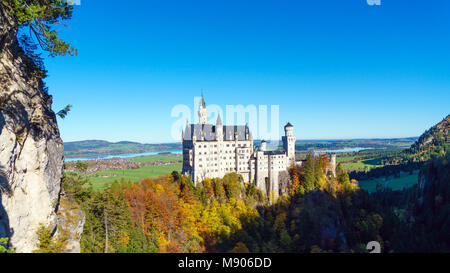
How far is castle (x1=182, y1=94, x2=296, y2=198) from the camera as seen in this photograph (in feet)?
198

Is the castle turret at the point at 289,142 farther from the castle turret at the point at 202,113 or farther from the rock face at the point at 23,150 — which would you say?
the rock face at the point at 23,150

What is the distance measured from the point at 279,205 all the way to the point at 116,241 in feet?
133

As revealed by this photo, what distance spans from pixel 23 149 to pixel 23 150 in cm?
7

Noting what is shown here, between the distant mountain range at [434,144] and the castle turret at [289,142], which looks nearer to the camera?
the castle turret at [289,142]

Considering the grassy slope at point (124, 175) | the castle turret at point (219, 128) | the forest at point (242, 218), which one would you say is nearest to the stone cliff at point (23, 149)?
the forest at point (242, 218)

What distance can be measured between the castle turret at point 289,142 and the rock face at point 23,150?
57464mm

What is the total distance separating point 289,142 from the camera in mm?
69312

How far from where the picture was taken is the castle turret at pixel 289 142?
69188 millimetres

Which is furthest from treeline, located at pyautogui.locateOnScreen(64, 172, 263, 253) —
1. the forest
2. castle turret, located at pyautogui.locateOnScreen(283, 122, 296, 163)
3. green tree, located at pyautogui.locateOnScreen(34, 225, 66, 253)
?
castle turret, located at pyautogui.locateOnScreen(283, 122, 296, 163)

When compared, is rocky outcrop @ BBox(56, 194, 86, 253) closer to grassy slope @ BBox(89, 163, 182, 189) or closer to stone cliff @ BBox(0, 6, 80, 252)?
stone cliff @ BBox(0, 6, 80, 252)

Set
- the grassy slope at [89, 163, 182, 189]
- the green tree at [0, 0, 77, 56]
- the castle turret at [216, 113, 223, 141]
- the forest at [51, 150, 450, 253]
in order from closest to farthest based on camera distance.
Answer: the green tree at [0, 0, 77, 56] < the forest at [51, 150, 450, 253] < the castle turret at [216, 113, 223, 141] < the grassy slope at [89, 163, 182, 189]

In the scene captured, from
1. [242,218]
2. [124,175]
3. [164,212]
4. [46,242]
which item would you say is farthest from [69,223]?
[124,175]

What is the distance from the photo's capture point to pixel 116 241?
111ft
